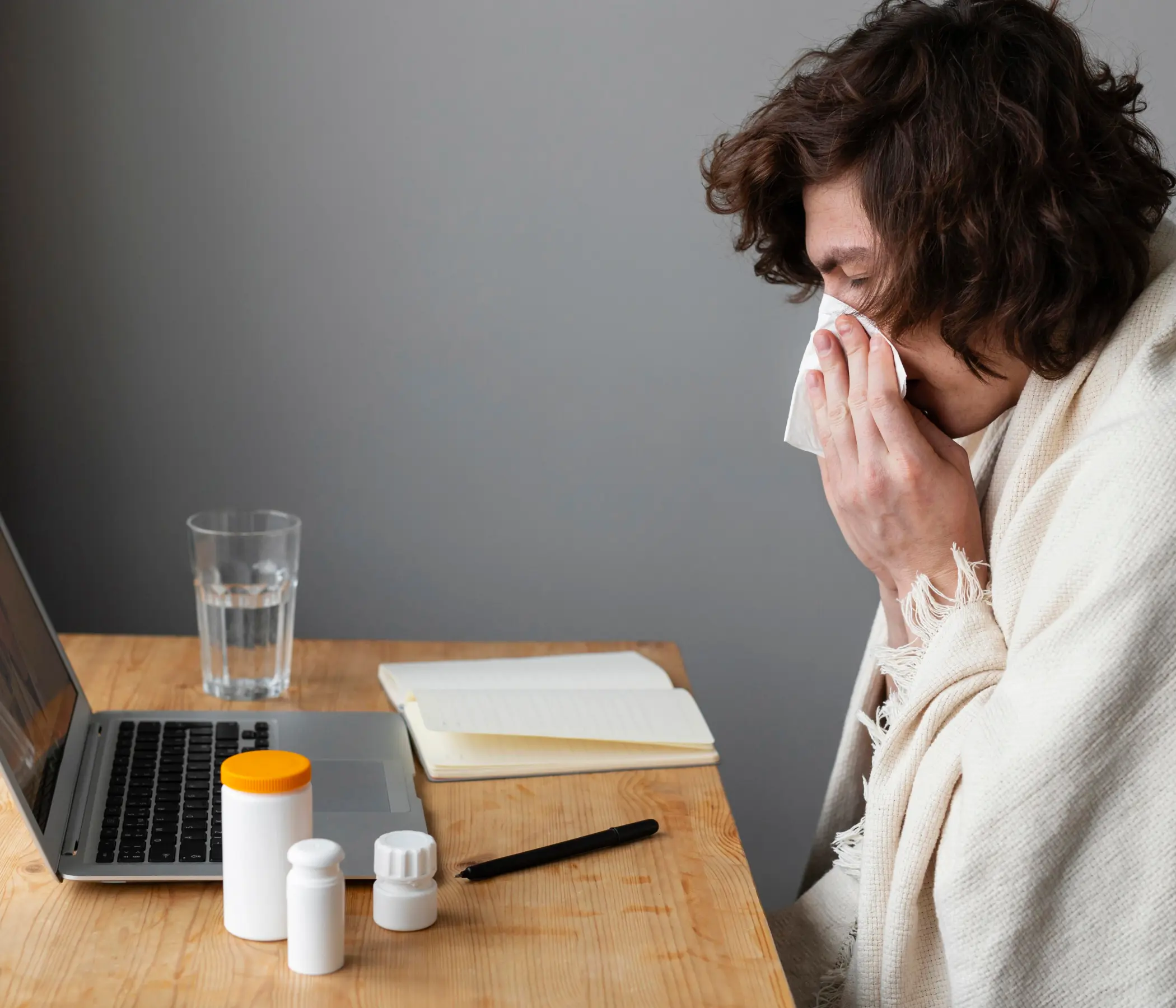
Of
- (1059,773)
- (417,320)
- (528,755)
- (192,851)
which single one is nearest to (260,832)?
(192,851)

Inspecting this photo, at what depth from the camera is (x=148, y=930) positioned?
73cm

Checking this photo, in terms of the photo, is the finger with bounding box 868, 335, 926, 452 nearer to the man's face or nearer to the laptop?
the man's face

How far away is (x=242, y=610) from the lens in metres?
1.16

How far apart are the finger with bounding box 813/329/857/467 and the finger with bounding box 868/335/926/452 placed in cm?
3

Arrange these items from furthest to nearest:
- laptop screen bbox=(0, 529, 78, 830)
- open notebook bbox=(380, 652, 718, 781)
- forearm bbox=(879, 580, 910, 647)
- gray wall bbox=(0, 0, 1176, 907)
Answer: gray wall bbox=(0, 0, 1176, 907)
forearm bbox=(879, 580, 910, 647)
open notebook bbox=(380, 652, 718, 781)
laptop screen bbox=(0, 529, 78, 830)

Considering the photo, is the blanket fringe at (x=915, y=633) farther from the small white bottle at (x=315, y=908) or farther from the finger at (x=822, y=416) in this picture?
the small white bottle at (x=315, y=908)

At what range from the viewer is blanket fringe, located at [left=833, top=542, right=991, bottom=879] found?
0.96 meters

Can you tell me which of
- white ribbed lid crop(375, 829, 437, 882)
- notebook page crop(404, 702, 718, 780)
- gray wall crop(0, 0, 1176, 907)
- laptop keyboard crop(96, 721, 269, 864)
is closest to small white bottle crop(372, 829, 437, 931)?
white ribbed lid crop(375, 829, 437, 882)

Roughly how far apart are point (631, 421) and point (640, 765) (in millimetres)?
894

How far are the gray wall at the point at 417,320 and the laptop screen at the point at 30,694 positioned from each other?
2.67ft

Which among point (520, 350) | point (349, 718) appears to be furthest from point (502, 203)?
point (349, 718)

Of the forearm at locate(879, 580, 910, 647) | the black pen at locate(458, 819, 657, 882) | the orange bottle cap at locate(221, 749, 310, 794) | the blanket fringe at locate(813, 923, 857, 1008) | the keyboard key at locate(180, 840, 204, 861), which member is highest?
the orange bottle cap at locate(221, 749, 310, 794)

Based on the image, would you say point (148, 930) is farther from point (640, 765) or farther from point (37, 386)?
point (37, 386)

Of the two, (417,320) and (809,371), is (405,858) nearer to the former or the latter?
(809,371)
